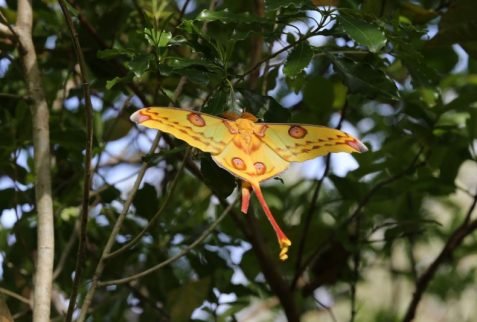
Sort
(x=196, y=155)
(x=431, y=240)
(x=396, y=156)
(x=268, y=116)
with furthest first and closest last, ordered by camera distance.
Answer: (x=431, y=240) → (x=396, y=156) → (x=268, y=116) → (x=196, y=155)

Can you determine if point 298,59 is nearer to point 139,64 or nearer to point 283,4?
point 283,4

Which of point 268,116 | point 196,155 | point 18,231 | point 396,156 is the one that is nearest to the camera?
point 196,155


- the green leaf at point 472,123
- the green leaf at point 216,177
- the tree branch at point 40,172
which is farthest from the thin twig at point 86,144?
the green leaf at point 472,123

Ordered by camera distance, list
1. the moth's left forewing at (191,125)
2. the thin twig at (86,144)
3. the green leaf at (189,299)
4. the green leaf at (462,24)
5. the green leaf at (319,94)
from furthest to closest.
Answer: the green leaf at (319,94), the green leaf at (189,299), the green leaf at (462,24), the thin twig at (86,144), the moth's left forewing at (191,125)

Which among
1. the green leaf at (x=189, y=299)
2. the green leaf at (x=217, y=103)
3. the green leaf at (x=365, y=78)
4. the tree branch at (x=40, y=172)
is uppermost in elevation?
the green leaf at (x=217, y=103)

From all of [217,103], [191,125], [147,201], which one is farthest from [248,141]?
[147,201]

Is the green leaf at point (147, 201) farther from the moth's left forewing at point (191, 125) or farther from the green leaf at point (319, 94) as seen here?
the moth's left forewing at point (191, 125)

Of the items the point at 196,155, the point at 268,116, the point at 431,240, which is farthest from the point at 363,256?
the point at 196,155

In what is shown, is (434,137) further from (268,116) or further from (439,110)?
(268,116)
